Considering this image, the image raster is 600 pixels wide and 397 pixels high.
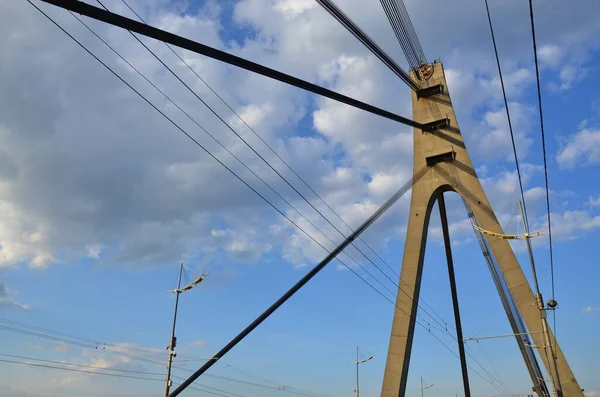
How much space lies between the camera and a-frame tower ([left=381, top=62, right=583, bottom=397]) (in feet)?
75.0

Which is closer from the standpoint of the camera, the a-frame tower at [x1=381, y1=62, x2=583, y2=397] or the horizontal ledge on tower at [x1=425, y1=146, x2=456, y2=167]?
the a-frame tower at [x1=381, y1=62, x2=583, y2=397]

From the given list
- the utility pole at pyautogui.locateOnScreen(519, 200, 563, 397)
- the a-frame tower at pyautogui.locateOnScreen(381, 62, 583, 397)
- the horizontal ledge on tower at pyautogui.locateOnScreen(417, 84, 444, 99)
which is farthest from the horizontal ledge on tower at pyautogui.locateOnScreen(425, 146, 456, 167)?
the utility pole at pyautogui.locateOnScreen(519, 200, 563, 397)

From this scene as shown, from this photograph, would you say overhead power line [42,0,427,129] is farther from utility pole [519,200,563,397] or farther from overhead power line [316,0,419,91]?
utility pole [519,200,563,397]

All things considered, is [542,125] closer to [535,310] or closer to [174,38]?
[174,38]

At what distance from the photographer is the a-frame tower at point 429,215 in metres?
22.9

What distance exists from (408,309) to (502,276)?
4.71 meters

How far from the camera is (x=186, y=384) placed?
18000 mm

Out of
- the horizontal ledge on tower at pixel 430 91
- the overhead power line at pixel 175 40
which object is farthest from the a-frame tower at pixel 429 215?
the overhead power line at pixel 175 40

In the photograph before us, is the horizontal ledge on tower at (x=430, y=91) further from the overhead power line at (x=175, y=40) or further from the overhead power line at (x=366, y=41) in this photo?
the overhead power line at (x=175, y=40)

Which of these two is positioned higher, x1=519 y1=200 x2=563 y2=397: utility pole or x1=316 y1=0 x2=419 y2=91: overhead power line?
x1=316 y1=0 x2=419 y2=91: overhead power line

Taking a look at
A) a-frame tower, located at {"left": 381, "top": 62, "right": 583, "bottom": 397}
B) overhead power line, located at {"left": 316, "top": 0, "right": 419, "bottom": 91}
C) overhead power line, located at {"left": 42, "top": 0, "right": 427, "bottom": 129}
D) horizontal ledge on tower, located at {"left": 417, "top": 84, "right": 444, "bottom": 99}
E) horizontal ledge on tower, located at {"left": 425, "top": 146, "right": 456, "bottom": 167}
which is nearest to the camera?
overhead power line, located at {"left": 42, "top": 0, "right": 427, "bottom": 129}

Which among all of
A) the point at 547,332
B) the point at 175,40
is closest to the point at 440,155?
the point at 547,332

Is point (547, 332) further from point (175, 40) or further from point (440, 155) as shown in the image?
point (175, 40)

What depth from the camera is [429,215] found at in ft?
85.6
